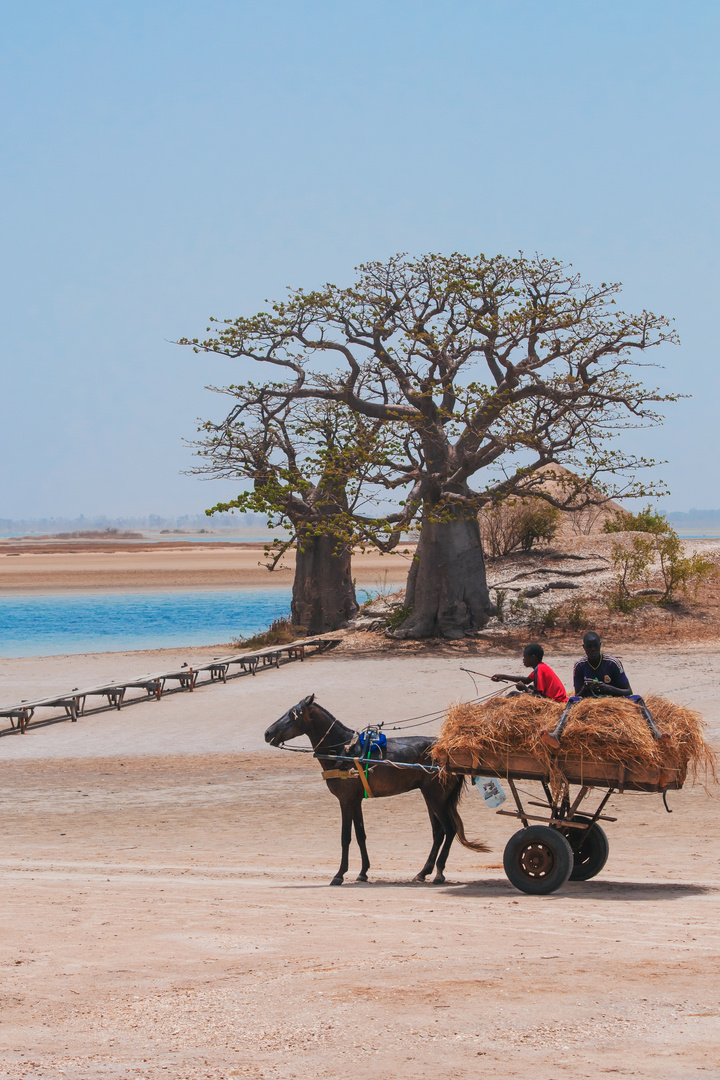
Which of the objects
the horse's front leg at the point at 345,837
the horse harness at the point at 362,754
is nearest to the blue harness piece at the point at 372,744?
the horse harness at the point at 362,754

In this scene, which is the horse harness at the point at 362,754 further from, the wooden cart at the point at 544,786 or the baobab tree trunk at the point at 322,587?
the baobab tree trunk at the point at 322,587

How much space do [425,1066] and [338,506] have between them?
25825 mm

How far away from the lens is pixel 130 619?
4600 centimetres

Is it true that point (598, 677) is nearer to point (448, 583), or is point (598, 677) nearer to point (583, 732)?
point (583, 732)

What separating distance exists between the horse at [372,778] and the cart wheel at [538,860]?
31.8 inches

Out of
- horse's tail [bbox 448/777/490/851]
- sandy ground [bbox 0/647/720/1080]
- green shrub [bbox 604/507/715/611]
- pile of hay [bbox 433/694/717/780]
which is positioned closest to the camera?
sandy ground [bbox 0/647/720/1080]

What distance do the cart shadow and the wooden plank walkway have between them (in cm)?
1174

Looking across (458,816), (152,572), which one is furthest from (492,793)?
(152,572)

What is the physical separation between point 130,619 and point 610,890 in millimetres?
38927

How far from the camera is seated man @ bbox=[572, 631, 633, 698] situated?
30.0ft

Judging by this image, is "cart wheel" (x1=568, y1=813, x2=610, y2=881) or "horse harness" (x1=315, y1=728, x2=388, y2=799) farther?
"horse harness" (x1=315, y1=728, x2=388, y2=799)

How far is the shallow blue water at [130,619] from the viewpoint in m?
36.0

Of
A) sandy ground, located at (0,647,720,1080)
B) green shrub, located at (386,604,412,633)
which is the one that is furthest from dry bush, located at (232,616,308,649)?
sandy ground, located at (0,647,720,1080)

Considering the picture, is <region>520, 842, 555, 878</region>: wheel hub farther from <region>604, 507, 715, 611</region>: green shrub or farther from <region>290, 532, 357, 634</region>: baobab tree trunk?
<region>290, 532, 357, 634</region>: baobab tree trunk
